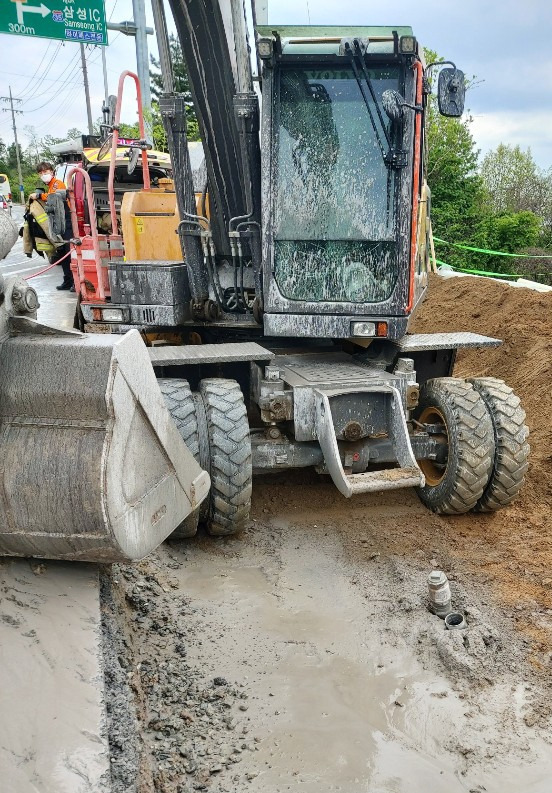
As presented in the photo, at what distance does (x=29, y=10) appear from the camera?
13.8 meters

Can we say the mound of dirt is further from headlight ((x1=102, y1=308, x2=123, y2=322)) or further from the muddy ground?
headlight ((x1=102, y1=308, x2=123, y2=322))

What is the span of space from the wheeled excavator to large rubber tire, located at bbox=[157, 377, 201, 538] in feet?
0.04

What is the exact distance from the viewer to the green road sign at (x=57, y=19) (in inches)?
544

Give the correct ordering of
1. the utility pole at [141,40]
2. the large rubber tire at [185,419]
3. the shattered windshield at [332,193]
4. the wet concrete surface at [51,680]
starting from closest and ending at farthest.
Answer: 1. the wet concrete surface at [51,680]
2. the large rubber tire at [185,419]
3. the shattered windshield at [332,193]
4. the utility pole at [141,40]

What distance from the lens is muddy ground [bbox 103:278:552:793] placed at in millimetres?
2611

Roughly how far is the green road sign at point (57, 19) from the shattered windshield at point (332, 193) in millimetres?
12036

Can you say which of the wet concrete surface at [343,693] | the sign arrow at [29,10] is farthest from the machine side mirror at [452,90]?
the sign arrow at [29,10]

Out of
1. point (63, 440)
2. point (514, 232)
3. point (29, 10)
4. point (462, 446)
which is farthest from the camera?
point (514, 232)

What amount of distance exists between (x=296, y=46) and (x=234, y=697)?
11.4 ft

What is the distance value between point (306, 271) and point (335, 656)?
233cm

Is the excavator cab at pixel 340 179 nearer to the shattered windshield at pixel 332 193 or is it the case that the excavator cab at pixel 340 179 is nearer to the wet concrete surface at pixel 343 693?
the shattered windshield at pixel 332 193

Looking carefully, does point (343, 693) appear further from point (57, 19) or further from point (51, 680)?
point (57, 19)

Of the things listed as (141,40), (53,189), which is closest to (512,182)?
(141,40)

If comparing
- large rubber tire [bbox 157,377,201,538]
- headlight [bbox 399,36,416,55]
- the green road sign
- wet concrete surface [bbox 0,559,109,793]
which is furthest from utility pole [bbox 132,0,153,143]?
wet concrete surface [bbox 0,559,109,793]
